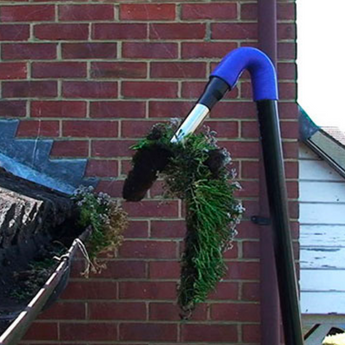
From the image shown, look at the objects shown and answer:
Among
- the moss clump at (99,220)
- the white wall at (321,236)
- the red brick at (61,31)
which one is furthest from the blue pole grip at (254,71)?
the white wall at (321,236)

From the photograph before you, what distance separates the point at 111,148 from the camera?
2633 millimetres

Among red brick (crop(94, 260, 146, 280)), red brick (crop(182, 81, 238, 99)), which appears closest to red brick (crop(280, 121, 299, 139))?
A: red brick (crop(182, 81, 238, 99))

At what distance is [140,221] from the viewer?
2611 mm

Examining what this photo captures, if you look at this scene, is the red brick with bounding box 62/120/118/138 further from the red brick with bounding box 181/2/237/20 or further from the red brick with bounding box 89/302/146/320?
the red brick with bounding box 89/302/146/320

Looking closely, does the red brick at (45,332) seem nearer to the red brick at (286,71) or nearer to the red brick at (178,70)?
the red brick at (178,70)

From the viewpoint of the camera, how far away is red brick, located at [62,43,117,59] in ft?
8.70

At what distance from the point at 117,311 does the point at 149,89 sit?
3.11ft

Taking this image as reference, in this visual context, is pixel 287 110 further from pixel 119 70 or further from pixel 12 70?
pixel 12 70

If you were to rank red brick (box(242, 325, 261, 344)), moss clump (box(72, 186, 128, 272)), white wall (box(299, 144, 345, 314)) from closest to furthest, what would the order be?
moss clump (box(72, 186, 128, 272)) < red brick (box(242, 325, 261, 344)) < white wall (box(299, 144, 345, 314))

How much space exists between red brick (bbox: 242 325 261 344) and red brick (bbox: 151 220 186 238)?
474 mm

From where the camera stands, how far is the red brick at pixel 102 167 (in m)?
2.62

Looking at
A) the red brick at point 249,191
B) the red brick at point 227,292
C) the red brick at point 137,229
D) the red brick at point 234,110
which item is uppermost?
the red brick at point 234,110

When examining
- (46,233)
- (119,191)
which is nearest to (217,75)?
(46,233)

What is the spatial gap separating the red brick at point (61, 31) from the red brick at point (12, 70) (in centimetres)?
15
